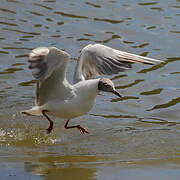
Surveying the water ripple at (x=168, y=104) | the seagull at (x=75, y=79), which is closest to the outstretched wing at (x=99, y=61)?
the seagull at (x=75, y=79)

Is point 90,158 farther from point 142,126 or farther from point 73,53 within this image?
point 73,53

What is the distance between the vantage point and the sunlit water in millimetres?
7531

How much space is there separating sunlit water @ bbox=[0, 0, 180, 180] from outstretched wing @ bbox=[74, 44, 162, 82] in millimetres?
819

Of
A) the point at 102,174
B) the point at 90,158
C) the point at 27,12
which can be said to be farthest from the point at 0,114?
the point at 27,12

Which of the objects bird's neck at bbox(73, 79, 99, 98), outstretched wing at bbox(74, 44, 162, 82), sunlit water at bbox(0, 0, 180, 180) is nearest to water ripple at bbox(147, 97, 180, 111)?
sunlit water at bbox(0, 0, 180, 180)

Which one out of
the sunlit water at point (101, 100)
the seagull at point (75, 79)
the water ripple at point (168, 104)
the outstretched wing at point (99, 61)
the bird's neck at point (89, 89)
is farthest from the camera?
the water ripple at point (168, 104)

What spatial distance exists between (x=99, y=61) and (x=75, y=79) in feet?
1.30

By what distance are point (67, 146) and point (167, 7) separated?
6793 mm

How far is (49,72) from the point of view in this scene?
7.75 meters

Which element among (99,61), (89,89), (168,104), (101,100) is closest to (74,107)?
(89,89)

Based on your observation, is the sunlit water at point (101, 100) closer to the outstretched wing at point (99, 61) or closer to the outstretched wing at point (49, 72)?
the outstretched wing at point (49, 72)

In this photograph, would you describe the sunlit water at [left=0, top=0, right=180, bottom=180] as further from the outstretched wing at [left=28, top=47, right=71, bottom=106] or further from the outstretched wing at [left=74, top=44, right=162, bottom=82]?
the outstretched wing at [left=74, top=44, right=162, bottom=82]

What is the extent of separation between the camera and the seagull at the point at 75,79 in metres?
7.65

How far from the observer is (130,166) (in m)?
7.48
